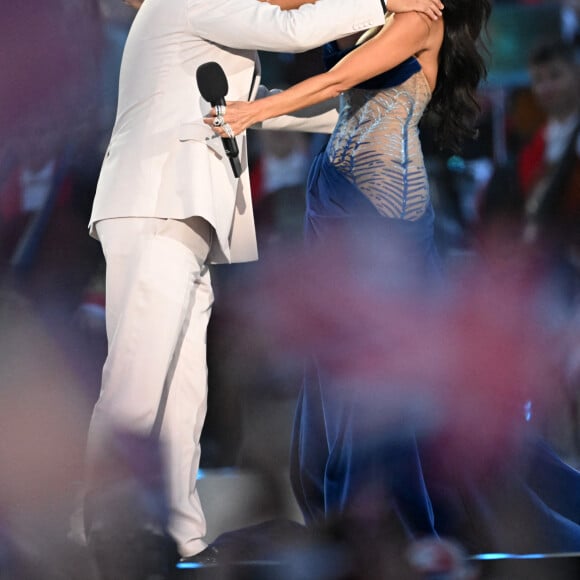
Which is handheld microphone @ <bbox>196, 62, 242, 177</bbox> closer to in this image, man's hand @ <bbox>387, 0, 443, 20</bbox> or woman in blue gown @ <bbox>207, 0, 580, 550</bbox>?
woman in blue gown @ <bbox>207, 0, 580, 550</bbox>

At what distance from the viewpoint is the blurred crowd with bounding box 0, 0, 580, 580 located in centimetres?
338

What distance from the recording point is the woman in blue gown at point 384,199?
2.30 m

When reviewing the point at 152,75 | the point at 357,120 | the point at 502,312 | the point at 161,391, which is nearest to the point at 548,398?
the point at 502,312

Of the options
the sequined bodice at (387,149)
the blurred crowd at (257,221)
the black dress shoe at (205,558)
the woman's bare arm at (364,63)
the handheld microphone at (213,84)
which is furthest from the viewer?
the blurred crowd at (257,221)

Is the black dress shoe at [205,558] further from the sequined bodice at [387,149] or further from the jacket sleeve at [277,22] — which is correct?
the jacket sleeve at [277,22]

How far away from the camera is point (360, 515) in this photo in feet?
7.47

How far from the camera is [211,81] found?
2.01m

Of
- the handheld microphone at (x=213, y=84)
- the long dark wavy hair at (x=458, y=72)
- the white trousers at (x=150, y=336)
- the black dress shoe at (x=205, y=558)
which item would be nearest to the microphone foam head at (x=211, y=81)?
the handheld microphone at (x=213, y=84)

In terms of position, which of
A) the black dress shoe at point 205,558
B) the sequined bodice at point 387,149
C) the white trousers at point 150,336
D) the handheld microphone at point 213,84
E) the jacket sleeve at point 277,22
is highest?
the jacket sleeve at point 277,22

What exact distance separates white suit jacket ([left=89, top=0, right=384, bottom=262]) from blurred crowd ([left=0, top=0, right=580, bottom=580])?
0.93 meters

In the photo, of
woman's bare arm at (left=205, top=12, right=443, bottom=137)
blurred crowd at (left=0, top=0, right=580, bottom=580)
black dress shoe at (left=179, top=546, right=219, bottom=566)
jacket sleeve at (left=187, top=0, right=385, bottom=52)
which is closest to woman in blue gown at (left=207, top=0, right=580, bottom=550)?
woman's bare arm at (left=205, top=12, right=443, bottom=137)

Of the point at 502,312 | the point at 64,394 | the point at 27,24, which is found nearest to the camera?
the point at 502,312

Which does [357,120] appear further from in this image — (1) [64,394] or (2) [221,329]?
(1) [64,394]

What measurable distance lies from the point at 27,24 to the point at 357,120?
1.94 metres
